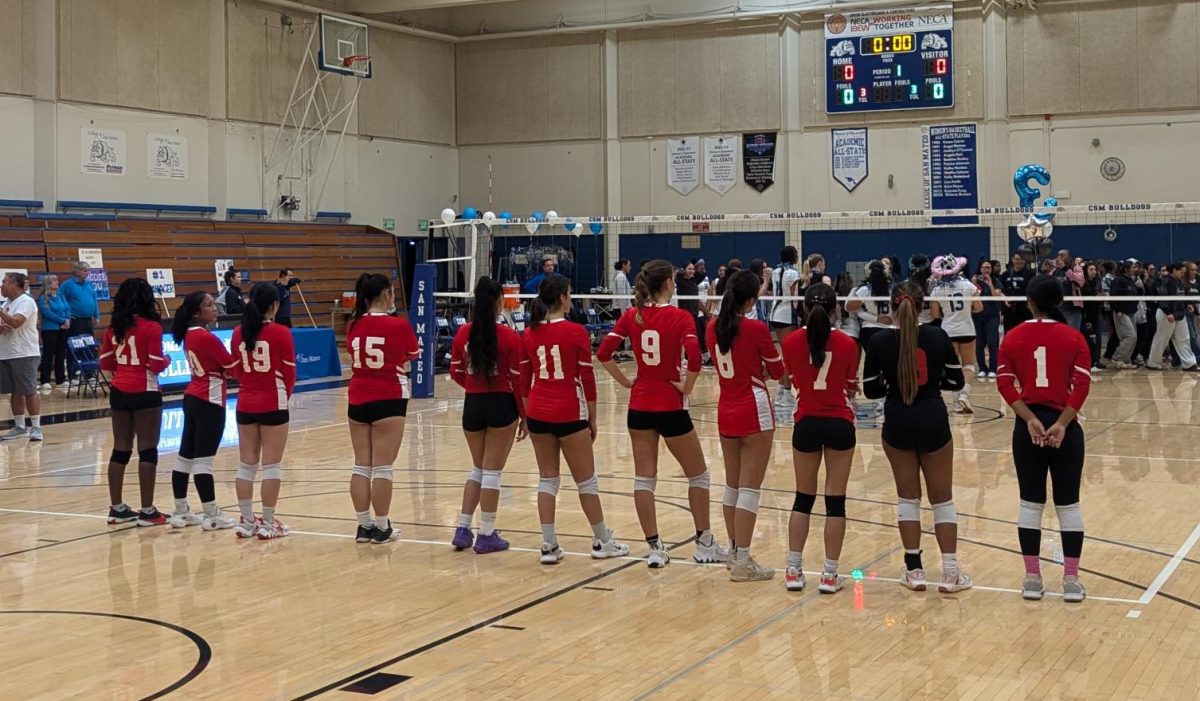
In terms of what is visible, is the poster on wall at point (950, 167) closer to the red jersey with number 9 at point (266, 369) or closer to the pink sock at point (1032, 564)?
the red jersey with number 9 at point (266, 369)

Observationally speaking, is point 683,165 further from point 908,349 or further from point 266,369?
point 908,349

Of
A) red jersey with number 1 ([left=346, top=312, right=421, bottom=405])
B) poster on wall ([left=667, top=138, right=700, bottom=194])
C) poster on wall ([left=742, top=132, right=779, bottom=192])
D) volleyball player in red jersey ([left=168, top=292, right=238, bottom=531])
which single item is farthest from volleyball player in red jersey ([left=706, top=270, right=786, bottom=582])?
poster on wall ([left=667, top=138, right=700, bottom=194])

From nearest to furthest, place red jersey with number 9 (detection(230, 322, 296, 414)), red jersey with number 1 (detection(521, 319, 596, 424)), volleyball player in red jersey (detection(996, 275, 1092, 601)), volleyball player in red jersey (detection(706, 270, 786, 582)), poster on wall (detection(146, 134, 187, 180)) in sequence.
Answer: volleyball player in red jersey (detection(996, 275, 1092, 601)) → volleyball player in red jersey (detection(706, 270, 786, 582)) → red jersey with number 1 (detection(521, 319, 596, 424)) → red jersey with number 9 (detection(230, 322, 296, 414)) → poster on wall (detection(146, 134, 187, 180))

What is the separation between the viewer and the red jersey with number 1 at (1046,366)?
20.4 feet

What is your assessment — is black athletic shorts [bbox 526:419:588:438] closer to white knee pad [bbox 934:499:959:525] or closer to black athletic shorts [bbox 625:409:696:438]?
black athletic shorts [bbox 625:409:696:438]

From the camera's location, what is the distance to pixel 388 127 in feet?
94.6

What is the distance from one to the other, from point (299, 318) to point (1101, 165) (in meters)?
16.4

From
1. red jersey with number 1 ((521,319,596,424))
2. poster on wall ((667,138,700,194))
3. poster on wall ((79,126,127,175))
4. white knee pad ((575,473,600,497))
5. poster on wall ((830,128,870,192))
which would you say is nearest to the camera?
red jersey with number 1 ((521,319,596,424))

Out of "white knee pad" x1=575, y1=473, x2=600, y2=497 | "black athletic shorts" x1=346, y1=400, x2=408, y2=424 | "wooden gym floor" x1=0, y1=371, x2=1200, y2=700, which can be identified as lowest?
"wooden gym floor" x1=0, y1=371, x2=1200, y2=700

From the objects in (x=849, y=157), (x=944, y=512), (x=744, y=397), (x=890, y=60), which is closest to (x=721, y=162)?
(x=849, y=157)

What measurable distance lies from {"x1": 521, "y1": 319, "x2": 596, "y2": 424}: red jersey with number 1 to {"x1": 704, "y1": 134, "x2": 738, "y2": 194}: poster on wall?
20.9 meters

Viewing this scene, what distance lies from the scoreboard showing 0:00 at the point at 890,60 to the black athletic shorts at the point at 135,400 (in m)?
20.3

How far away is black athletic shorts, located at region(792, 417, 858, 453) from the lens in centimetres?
649

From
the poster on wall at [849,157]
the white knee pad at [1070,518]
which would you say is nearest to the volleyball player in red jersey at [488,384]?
the white knee pad at [1070,518]
